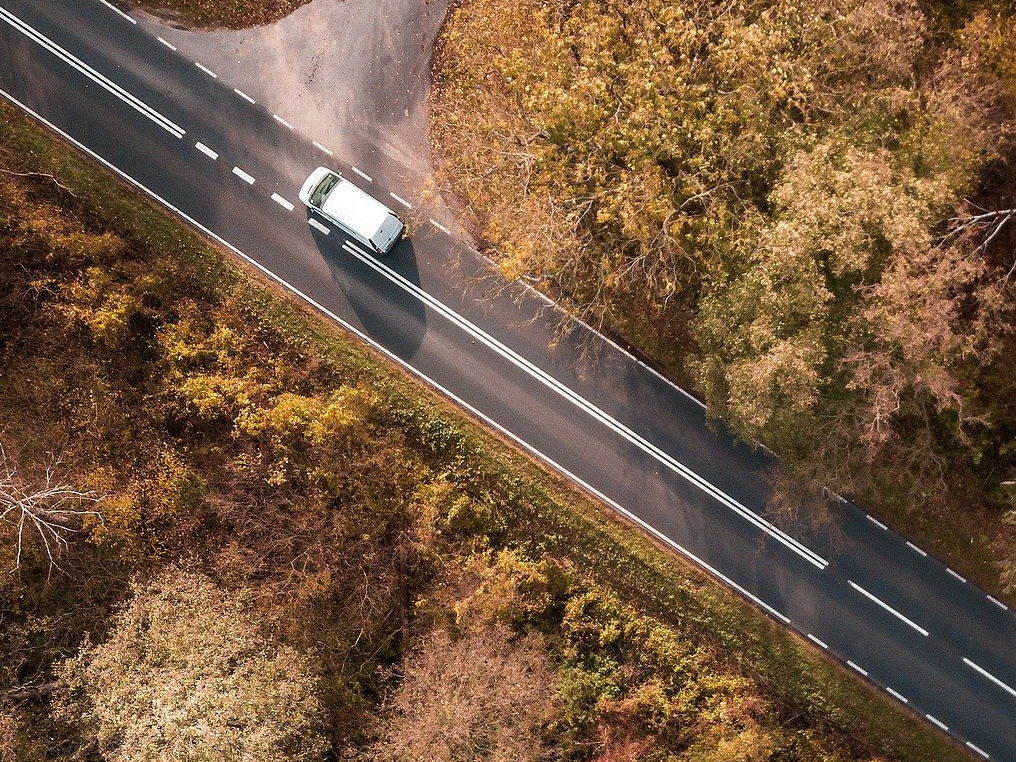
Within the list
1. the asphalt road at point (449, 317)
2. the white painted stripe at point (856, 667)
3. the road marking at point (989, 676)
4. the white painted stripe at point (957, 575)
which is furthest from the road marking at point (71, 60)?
the road marking at point (989, 676)

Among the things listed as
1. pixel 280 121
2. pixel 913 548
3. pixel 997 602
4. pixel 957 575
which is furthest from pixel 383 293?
pixel 997 602

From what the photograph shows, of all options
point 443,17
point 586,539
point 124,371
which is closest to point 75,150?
point 124,371

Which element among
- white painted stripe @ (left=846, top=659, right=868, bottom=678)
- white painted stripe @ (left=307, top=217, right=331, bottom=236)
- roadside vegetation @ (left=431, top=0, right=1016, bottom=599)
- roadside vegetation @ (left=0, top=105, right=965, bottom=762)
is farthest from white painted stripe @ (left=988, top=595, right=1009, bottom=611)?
white painted stripe @ (left=307, top=217, right=331, bottom=236)

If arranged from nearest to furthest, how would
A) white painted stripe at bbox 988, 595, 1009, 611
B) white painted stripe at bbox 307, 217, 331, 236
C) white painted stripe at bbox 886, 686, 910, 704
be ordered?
white painted stripe at bbox 988, 595, 1009, 611 < white painted stripe at bbox 886, 686, 910, 704 < white painted stripe at bbox 307, 217, 331, 236

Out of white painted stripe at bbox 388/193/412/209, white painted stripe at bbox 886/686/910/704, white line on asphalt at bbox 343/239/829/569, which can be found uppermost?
white painted stripe at bbox 388/193/412/209

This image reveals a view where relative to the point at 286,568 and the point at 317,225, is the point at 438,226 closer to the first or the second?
the point at 317,225

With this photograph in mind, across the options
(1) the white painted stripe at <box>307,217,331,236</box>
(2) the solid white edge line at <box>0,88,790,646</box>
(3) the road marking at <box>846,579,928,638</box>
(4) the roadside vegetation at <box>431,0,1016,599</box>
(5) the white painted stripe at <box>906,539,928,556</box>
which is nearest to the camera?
(4) the roadside vegetation at <box>431,0,1016,599</box>

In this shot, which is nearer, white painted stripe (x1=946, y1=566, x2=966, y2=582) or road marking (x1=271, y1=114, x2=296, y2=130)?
white painted stripe (x1=946, y1=566, x2=966, y2=582)

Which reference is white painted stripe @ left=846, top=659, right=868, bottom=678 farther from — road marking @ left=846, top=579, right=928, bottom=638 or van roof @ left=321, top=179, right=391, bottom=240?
van roof @ left=321, top=179, right=391, bottom=240
